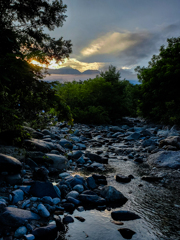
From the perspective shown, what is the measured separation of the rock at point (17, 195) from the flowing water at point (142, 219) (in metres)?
0.97

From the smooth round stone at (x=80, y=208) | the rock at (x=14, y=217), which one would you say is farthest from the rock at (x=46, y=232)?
the smooth round stone at (x=80, y=208)

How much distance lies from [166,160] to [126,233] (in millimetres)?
4238

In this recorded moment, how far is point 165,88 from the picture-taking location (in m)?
15.4

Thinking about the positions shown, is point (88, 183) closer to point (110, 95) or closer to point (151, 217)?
point (151, 217)

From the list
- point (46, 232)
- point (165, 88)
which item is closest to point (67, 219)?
point (46, 232)

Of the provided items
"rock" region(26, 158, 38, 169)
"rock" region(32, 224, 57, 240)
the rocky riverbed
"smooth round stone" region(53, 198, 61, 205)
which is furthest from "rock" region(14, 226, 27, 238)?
"rock" region(26, 158, 38, 169)

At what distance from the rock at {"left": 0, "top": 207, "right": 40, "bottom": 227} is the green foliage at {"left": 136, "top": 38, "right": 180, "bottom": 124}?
13.1 metres

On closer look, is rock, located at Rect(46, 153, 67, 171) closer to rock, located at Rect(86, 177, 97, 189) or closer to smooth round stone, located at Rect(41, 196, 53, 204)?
rock, located at Rect(86, 177, 97, 189)

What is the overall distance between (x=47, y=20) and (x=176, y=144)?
863 cm

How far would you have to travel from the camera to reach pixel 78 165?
5559mm

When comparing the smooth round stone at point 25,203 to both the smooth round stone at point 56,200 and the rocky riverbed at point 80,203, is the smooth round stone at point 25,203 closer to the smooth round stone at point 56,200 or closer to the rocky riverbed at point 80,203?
the rocky riverbed at point 80,203

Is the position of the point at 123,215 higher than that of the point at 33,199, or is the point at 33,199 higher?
the point at 33,199

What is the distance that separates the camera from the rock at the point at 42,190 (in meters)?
3.12

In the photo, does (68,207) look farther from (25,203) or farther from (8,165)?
(8,165)
